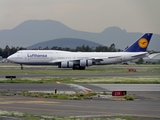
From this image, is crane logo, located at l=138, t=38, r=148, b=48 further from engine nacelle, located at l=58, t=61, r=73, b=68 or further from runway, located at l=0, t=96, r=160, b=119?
runway, located at l=0, t=96, r=160, b=119

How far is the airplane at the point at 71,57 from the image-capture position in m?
78.8

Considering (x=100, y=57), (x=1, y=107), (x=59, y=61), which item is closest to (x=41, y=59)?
(x=59, y=61)

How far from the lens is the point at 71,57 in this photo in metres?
82.2

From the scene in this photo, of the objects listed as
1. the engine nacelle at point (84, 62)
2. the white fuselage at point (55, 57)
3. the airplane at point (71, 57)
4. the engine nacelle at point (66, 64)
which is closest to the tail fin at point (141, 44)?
the airplane at point (71, 57)

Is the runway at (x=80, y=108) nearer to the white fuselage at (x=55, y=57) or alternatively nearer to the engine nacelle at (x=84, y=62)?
the engine nacelle at (x=84, y=62)

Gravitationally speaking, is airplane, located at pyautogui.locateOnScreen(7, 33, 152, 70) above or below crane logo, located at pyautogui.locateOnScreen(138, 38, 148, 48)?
below

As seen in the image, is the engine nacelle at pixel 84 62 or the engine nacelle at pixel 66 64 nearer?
the engine nacelle at pixel 84 62

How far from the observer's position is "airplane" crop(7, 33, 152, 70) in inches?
3103

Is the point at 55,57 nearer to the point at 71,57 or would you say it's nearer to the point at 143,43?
the point at 71,57

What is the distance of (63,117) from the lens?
59.7 ft

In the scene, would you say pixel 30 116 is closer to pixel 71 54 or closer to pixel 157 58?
pixel 71 54

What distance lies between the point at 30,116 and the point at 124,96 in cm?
1117

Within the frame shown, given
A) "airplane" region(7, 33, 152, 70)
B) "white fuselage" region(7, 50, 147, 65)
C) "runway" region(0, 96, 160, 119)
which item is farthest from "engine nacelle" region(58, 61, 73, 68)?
"runway" region(0, 96, 160, 119)

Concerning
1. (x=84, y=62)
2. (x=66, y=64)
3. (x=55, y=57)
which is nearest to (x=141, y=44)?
(x=84, y=62)
